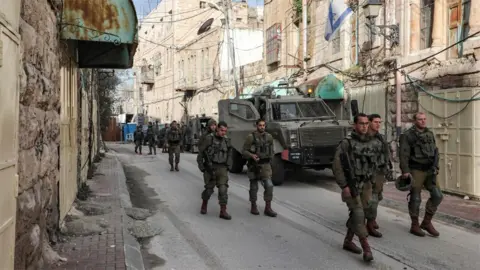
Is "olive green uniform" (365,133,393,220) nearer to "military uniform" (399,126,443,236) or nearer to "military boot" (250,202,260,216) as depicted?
"military uniform" (399,126,443,236)

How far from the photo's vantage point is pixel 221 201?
25.9 feet

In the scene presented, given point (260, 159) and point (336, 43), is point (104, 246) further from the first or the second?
point (336, 43)

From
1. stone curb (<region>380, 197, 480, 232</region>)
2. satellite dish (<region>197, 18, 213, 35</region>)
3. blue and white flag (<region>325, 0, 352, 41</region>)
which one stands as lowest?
stone curb (<region>380, 197, 480, 232</region>)

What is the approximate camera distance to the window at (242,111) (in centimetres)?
1348

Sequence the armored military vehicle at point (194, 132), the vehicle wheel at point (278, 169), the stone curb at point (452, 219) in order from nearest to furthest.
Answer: the stone curb at point (452, 219), the vehicle wheel at point (278, 169), the armored military vehicle at point (194, 132)

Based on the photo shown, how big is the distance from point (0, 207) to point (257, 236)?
4.29 metres

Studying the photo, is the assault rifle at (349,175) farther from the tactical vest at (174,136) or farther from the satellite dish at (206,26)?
the satellite dish at (206,26)

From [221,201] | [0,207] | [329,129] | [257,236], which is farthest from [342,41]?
[0,207]

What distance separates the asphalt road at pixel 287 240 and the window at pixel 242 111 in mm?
3911

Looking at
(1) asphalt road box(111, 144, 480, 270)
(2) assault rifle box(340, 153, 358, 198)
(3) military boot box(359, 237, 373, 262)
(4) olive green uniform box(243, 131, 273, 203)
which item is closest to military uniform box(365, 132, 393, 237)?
(1) asphalt road box(111, 144, 480, 270)

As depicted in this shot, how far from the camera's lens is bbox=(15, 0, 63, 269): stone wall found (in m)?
3.68

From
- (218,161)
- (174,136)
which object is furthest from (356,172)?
(174,136)

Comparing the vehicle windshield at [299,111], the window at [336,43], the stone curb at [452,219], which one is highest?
the window at [336,43]

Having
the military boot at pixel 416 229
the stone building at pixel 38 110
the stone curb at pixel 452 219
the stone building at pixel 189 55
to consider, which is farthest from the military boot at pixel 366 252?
the stone building at pixel 189 55
